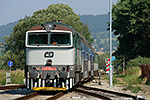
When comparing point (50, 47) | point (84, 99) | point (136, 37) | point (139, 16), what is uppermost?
point (139, 16)

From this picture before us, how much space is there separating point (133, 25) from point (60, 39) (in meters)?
24.5

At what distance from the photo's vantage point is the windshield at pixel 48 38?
14359 mm

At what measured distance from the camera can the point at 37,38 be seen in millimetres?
14500

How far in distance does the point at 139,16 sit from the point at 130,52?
6453 mm

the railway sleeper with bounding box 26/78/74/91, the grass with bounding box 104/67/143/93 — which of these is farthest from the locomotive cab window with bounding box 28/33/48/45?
the grass with bounding box 104/67/143/93

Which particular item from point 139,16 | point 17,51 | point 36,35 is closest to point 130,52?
point 139,16

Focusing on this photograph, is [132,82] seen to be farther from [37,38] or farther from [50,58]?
[37,38]

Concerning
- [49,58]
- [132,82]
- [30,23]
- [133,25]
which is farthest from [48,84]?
[30,23]

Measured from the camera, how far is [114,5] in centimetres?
4056

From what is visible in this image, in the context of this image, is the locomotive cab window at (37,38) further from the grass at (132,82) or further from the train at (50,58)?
the grass at (132,82)

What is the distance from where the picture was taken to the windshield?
14359 mm

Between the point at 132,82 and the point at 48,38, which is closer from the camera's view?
the point at 48,38

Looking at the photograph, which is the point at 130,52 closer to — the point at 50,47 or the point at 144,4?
the point at 144,4

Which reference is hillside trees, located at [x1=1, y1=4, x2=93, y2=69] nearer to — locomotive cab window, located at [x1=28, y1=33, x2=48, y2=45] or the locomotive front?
locomotive cab window, located at [x1=28, y1=33, x2=48, y2=45]
